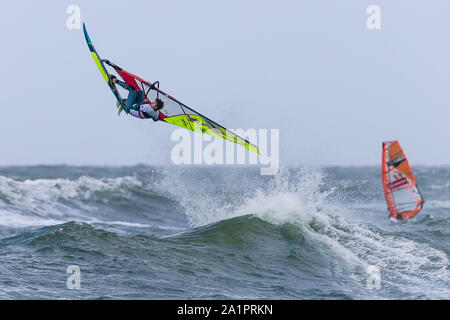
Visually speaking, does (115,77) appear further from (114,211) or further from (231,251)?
(114,211)

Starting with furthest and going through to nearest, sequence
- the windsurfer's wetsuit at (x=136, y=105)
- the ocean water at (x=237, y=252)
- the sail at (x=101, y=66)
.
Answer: the sail at (x=101, y=66) → the windsurfer's wetsuit at (x=136, y=105) → the ocean water at (x=237, y=252)

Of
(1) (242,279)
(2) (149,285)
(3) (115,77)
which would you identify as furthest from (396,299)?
(3) (115,77)

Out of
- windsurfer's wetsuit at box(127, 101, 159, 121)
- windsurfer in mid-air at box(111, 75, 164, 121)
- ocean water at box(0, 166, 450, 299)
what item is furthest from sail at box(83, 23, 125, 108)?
ocean water at box(0, 166, 450, 299)

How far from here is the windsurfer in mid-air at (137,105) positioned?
8.78 meters

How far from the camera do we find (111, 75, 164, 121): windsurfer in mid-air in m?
8.78

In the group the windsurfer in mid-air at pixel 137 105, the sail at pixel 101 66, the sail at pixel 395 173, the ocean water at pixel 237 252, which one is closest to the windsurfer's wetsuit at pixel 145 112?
the windsurfer in mid-air at pixel 137 105

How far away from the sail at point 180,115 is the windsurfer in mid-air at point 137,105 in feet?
0.58

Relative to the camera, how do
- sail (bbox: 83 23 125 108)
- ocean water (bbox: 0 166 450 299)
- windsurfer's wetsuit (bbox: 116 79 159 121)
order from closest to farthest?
1. ocean water (bbox: 0 166 450 299)
2. windsurfer's wetsuit (bbox: 116 79 159 121)
3. sail (bbox: 83 23 125 108)

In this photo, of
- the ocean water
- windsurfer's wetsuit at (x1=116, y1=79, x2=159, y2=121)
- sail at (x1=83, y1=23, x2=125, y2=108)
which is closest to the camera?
the ocean water

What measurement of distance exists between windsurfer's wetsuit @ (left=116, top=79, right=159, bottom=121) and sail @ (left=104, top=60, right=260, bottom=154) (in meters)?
0.18

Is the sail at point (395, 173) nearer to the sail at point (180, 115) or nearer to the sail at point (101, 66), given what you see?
the sail at point (180, 115)

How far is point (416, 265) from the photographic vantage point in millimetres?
9664

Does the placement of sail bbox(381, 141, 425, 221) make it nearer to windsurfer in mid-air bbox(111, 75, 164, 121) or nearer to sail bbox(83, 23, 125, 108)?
windsurfer in mid-air bbox(111, 75, 164, 121)

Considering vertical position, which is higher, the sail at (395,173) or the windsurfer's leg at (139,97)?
the windsurfer's leg at (139,97)
